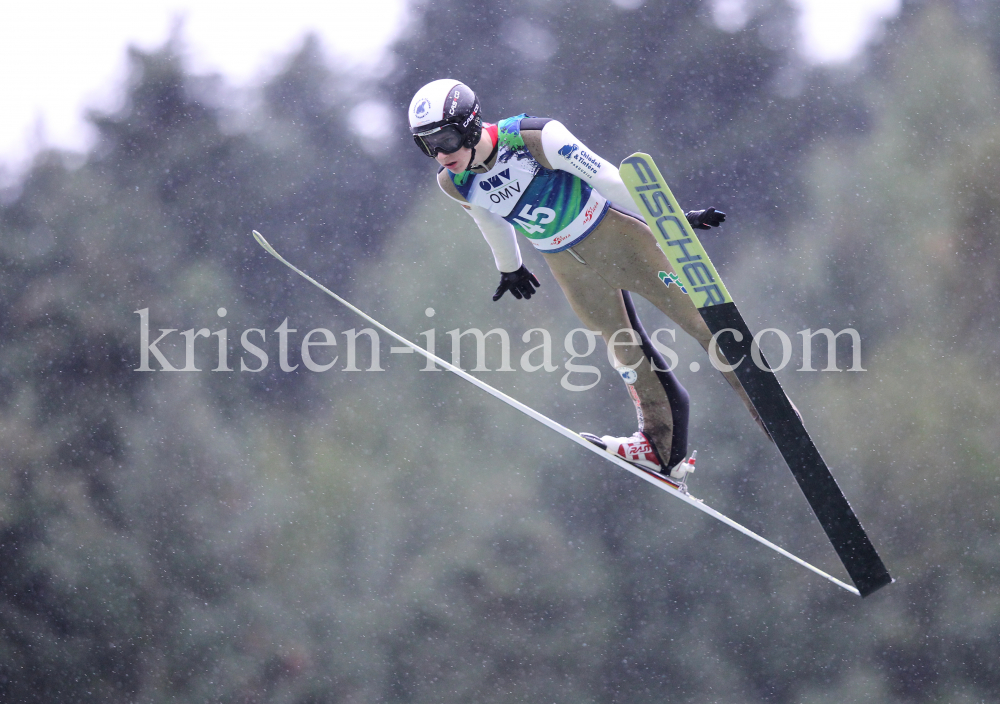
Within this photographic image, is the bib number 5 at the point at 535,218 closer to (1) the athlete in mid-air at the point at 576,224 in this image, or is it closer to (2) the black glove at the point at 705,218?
(1) the athlete in mid-air at the point at 576,224

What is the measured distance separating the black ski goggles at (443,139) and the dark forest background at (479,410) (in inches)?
186

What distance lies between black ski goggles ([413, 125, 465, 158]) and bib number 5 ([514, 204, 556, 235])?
284mm

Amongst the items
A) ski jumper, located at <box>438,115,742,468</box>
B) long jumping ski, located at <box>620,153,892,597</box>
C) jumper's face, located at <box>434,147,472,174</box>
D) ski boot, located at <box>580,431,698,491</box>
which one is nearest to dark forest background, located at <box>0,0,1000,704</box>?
ski boot, located at <box>580,431,698,491</box>

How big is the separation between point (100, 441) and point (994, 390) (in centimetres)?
730

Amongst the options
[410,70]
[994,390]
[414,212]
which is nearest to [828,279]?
[994,390]

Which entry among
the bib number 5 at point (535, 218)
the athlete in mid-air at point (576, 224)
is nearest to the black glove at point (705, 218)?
the athlete in mid-air at point (576, 224)

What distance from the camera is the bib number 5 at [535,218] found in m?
2.77

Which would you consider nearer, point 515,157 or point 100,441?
point 515,157

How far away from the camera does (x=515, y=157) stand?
274 centimetres

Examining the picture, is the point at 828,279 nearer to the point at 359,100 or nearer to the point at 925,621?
the point at 925,621

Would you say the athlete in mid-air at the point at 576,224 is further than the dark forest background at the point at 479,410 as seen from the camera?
No

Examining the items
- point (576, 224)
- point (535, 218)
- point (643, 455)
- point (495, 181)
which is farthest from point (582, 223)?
point (643, 455)

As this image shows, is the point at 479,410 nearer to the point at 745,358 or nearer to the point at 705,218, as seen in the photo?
the point at 745,358

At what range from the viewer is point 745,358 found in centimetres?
271
